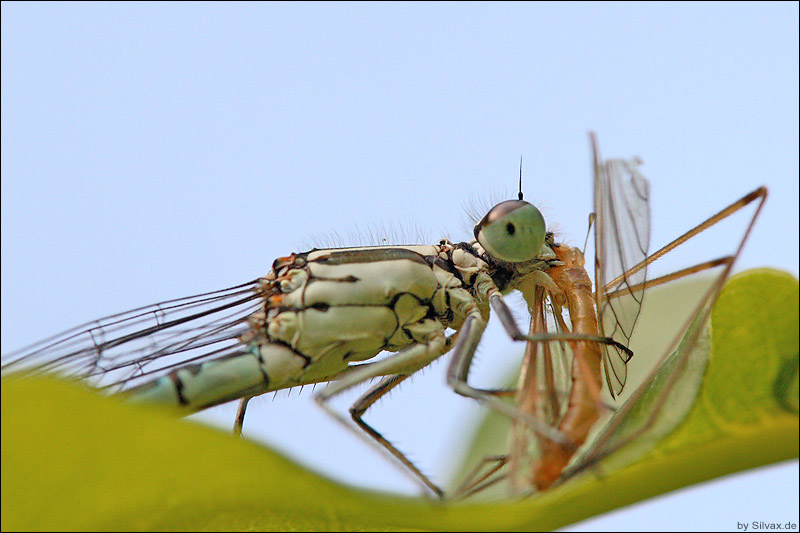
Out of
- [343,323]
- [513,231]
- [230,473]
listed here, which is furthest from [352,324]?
[230,473]

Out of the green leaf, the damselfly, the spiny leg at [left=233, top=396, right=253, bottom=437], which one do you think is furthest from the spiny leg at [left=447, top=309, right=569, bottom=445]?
the spiny leg at [left=233, top=396, right=253, bottom=437]

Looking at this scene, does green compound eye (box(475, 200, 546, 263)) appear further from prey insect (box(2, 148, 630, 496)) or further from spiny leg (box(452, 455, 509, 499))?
spiny leg (box(452, 455, 509, 499))

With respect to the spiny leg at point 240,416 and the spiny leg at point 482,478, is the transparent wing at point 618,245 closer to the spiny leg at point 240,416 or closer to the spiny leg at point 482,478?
the spiny leg at point 482,478

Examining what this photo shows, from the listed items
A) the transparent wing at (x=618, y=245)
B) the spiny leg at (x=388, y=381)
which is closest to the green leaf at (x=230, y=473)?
the transparent wing at (x=618, y=245)

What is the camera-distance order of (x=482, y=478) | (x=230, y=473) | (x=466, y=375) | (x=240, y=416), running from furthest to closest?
(x=240, y=416), (x=482, y=478), (x=466, y=375), (x=230, y=473)

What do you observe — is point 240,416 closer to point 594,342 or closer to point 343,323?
point 343,323

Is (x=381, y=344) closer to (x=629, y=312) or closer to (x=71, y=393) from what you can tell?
(x=629, y=312)

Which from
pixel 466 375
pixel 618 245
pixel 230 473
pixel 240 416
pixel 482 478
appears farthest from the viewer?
pixel 240 416
